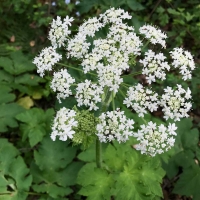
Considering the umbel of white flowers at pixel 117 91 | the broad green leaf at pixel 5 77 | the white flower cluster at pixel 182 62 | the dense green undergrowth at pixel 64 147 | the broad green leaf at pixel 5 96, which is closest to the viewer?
the umbel of white flowers at pixel 117 91

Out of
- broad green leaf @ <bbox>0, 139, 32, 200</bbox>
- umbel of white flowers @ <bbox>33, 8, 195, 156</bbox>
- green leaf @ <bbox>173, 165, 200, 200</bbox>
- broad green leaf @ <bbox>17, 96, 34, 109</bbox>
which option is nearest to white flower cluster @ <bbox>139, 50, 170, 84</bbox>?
umbel of white flowers @ <bbox>33, 8, 195, 156</bbox>

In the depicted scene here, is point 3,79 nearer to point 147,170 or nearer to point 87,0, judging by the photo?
point 87,0

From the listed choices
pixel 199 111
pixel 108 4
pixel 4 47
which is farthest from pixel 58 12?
pixel 199 111

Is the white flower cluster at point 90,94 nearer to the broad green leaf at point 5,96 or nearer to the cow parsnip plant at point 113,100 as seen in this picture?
the cow parsnip plant at point 113,100

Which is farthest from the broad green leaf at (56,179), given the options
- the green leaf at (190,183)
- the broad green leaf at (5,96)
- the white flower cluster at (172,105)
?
the white flower cluster at (172,105)

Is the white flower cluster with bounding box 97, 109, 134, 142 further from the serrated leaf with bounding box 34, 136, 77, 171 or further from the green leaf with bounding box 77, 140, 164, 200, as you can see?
the serrated leaf with bounding box 34, 136, 77, 171

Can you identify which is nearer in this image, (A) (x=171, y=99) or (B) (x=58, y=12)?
(A) (x=171, y=99)
